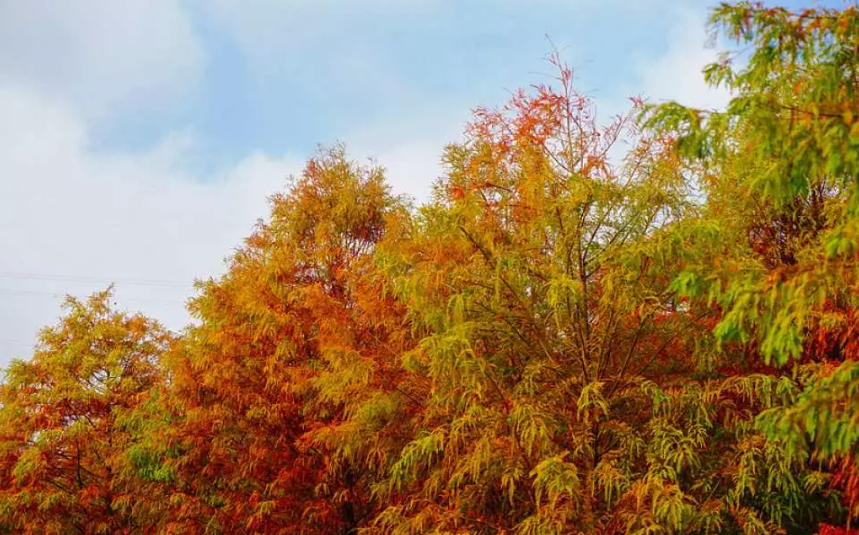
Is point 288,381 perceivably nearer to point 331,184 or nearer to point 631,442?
point 331,184

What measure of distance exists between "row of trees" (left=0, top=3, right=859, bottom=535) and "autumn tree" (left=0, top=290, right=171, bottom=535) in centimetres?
433

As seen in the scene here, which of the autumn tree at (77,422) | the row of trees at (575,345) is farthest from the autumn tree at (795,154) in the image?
the autumn tree at (77,422)

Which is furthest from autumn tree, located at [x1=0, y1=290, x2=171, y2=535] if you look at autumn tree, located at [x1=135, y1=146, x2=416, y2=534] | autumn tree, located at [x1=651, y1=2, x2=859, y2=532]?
autumn tree, located at [x1=651, y1=2, x2=859, y2=532]

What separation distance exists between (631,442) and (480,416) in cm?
184

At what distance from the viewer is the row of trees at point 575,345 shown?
559 cm

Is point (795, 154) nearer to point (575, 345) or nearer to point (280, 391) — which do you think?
point (575, 345)

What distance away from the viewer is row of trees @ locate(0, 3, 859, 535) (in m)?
5.59

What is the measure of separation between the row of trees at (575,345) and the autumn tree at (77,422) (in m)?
4.33

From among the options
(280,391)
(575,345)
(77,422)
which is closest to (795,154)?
(575,345)

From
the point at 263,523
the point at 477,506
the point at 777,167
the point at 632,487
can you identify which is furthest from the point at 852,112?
the point at 263,523

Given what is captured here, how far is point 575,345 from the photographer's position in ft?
33.8

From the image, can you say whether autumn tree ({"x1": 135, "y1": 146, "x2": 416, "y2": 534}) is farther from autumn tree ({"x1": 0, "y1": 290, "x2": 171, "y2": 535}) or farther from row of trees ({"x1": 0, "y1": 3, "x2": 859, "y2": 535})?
autumn tree ({"x1": 0, "y1": 290, "x2": 171, "y2": 535})

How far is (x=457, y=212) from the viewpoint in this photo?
31.6 ft

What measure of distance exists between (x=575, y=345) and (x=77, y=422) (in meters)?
14.4
